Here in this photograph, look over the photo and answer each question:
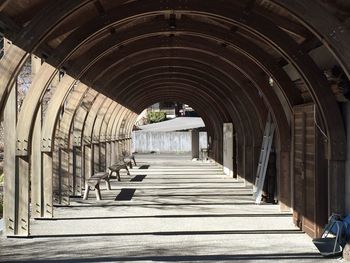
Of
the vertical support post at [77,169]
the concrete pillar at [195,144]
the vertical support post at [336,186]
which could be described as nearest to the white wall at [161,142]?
the concrete pillar at [195,144]

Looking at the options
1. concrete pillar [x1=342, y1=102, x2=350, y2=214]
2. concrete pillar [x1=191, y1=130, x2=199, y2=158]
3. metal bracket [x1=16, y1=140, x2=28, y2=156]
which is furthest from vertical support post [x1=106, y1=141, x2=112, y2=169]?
concrete pillar [x1=342, y1=102, x2=350, y2=214]

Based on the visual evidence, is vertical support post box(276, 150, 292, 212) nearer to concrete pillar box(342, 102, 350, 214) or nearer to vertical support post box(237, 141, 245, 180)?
concrete pillar box(342, 102, 350, 214)

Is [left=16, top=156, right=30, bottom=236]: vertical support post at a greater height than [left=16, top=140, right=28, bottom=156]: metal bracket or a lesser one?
lesser

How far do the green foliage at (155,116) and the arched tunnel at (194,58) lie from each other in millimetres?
41735

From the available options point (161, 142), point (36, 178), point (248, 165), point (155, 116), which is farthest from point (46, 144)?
point (155, 116)

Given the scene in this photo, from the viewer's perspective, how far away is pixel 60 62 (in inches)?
364

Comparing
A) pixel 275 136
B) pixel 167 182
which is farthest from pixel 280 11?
pixel 167 182

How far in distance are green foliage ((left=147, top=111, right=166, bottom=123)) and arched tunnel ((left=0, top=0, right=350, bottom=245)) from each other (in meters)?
41.7

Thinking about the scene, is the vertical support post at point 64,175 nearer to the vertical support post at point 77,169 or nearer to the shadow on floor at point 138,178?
the vertical support post at point 77,169

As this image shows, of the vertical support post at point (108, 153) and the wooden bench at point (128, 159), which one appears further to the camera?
the wooden bench at point (128, 159)

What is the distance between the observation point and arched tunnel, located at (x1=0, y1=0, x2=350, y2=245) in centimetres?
749

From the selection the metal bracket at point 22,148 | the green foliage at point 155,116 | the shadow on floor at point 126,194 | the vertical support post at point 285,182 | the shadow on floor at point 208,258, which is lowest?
the shadow on floor at point 208,258

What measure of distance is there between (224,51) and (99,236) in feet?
16.6

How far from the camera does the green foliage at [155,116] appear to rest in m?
58.0
